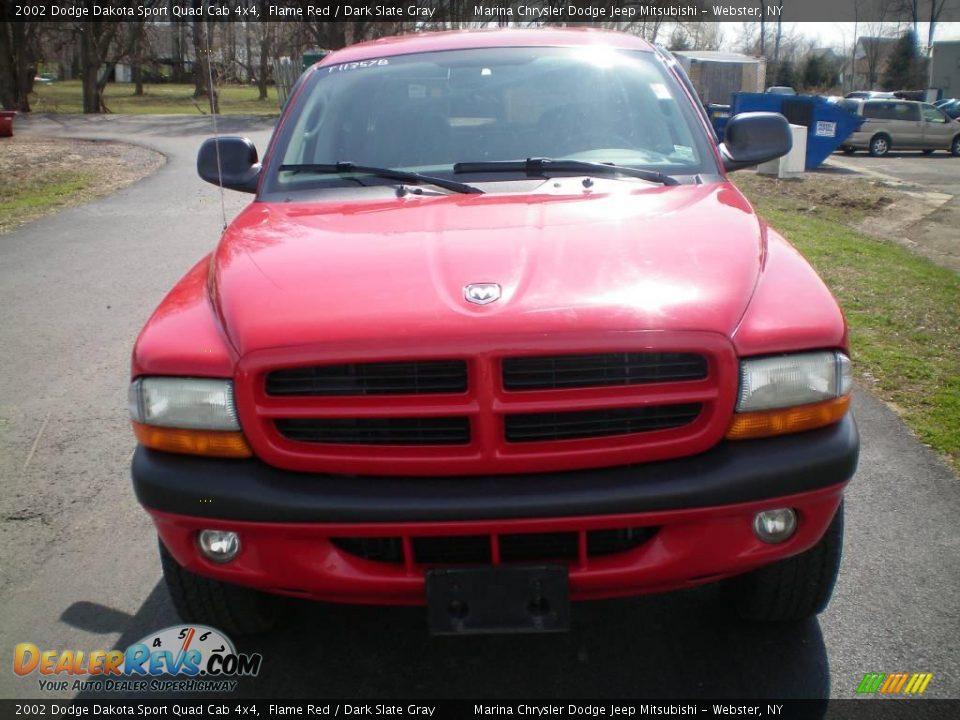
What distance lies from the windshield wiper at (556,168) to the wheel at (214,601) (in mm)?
1752

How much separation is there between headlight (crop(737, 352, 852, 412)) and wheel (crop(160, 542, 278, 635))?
1.59 meters

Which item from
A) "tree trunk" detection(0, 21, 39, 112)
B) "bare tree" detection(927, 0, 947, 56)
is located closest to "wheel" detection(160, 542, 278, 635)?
"tree trunk" detection(0, 21, 39, 112)

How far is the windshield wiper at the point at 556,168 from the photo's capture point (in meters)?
3.63

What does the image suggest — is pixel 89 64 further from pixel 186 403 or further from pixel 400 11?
pixel 186 403

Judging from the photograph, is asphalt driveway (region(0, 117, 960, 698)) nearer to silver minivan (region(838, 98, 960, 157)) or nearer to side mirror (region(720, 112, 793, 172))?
side mirror (region(720, 112, 793, 172))

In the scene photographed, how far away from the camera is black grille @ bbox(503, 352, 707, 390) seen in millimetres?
2482

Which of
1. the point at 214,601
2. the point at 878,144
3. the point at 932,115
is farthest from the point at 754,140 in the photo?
the point at 932,115

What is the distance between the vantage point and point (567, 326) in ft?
8.05

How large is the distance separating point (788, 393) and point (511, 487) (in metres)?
0.77

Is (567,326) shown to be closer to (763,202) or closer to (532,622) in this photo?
(532,622)

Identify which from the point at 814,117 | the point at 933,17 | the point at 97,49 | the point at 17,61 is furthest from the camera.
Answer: the point at 933,17

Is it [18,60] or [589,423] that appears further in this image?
[18,60]

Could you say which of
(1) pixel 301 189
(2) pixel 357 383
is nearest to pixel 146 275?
(1) pixel 301 189

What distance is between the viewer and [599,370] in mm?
2496
